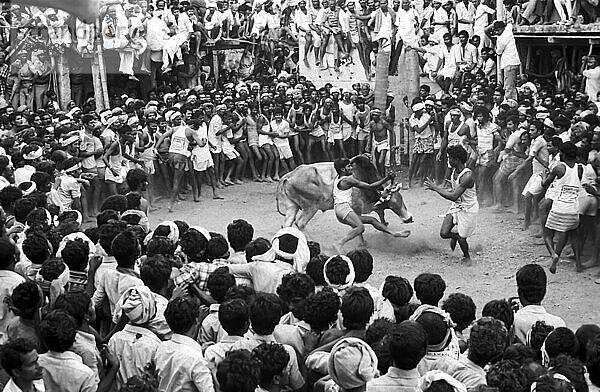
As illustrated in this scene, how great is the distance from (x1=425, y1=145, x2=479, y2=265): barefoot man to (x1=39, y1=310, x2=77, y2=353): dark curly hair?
6546 mm

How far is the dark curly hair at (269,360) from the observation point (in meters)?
4.71

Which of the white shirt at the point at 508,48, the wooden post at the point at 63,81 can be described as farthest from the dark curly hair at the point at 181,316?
the wooden post at the point at 63,81

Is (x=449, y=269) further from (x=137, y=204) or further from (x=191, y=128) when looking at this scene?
(x=191, y=128)

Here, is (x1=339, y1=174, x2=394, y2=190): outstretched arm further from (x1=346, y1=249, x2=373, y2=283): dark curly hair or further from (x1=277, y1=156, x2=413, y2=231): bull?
(x1=346, y1=249, x2=373, y2=283): dark curly hair

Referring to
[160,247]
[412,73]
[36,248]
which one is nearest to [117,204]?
[160,247]

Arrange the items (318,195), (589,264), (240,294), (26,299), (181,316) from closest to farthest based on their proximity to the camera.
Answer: (181,316)
(26,299)
(240,294)
(589,264)
(318,195)

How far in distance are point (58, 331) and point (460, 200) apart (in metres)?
7.01

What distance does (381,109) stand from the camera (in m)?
17.5

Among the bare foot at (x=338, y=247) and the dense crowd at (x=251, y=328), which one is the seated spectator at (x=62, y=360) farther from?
the bare foot at (x=338, y=247)

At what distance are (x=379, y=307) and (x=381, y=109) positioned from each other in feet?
38.3

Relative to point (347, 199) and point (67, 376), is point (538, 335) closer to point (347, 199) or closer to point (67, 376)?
Result: point (67, 376)

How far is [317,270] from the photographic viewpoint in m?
6.70

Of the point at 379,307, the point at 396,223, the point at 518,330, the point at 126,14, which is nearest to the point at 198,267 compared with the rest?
the point at 379,307

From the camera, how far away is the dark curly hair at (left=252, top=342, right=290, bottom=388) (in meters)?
4.71
